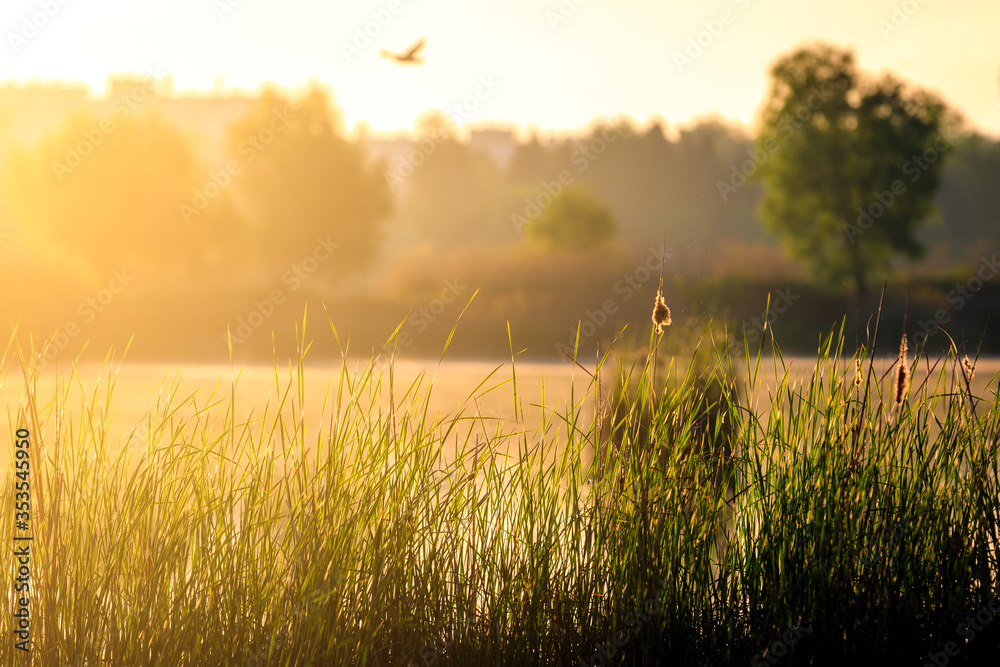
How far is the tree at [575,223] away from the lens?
27.5 meters

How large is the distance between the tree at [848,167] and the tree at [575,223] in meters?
6.27

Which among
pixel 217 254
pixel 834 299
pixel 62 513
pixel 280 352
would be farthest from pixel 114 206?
pixel 62 513

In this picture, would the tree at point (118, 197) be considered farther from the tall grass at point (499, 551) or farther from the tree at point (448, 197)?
the tree at point (448, 197)

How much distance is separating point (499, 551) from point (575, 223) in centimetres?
2568

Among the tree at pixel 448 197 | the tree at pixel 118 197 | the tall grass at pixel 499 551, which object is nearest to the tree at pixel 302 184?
the tree at pixel 118 197

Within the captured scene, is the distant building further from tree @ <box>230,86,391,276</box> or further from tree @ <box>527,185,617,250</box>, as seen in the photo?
tree @ <box>527,185,617,250</box>

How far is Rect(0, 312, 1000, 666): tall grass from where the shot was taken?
2209mm


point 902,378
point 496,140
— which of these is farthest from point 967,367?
point 496,140

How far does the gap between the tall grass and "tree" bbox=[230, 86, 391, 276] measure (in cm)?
2769

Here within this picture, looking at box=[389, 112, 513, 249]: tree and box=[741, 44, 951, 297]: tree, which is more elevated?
box=[389, 112, 513, 249]: tree

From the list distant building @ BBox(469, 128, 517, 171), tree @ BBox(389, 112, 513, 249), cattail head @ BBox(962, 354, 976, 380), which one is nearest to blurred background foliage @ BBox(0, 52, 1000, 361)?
cattail head @ BBox(962, 354, 976, 380)

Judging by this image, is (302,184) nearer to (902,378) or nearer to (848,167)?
(848,167)

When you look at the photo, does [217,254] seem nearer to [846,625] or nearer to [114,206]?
[114,206]

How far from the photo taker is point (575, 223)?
27719 mm
